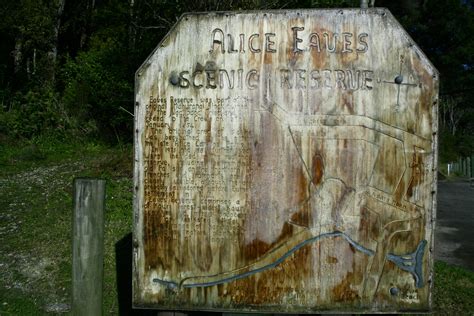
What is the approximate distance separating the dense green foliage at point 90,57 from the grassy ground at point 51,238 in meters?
3.54

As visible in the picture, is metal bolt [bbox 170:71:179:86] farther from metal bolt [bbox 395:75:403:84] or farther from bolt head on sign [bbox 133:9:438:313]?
metal bolt [bbox 395:75:403:84]

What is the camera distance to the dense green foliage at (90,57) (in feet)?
47.6

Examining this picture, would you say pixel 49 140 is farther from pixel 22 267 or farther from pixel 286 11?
pixel 286 11

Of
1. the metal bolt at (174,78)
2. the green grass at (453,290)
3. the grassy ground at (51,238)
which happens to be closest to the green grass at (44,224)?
the grassy ground at (51,238)

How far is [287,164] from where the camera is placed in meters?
3.17

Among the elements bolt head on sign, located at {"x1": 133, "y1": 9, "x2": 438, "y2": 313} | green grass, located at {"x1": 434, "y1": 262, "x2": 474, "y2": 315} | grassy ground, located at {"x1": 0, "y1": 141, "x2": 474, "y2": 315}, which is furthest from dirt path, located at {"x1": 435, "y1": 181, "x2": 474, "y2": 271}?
A: bolt head on sign, located at {"x1": 133, "y1": 9, "x2": 438, "y2": 313}

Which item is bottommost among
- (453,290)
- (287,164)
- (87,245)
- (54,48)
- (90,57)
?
(453,290)

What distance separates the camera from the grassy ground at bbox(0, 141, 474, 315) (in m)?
5.20

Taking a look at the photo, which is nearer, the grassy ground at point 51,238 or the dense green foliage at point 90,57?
the grassy ground at point 51,238

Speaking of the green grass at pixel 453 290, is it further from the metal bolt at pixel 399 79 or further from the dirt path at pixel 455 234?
the metal bolt at pixel 399 79

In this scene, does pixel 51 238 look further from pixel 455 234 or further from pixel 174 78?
pixel 455 234

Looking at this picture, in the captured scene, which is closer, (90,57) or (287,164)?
(287,164)

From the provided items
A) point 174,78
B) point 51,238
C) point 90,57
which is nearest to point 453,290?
point 174,78

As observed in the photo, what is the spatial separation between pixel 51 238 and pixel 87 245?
4169 millimetres
